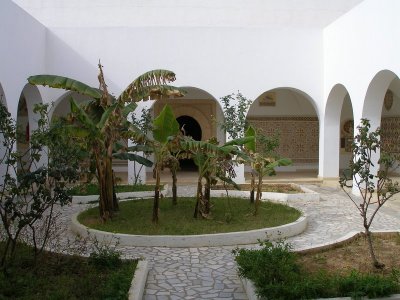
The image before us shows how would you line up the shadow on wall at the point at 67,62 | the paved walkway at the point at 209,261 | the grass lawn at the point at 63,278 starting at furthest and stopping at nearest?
1. the shadow on wall at the point at 67,62
2. the paved walkway at the point at 209,261
3. the grass lawn at the point at 63,278

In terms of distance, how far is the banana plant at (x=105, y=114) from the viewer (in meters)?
6.61

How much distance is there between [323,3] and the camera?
15.8 m

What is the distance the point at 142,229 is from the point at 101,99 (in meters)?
2.12

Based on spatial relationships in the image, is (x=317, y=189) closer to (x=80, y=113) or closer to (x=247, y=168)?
(x=247, y=168)

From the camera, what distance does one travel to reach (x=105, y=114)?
6.66 m

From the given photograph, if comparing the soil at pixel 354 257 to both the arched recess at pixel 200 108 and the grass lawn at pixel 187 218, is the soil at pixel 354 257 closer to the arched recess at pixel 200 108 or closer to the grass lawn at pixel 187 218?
the grass lawn at pixel 187 218

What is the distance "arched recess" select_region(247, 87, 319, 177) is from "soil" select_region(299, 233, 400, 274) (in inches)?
386

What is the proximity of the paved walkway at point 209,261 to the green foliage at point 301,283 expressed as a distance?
1.25 ft

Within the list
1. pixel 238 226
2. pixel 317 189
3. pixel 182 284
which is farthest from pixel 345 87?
pixel 182 284

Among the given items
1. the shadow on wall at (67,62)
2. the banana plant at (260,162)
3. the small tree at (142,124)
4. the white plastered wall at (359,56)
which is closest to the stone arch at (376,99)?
the white plastered wall at (359,56)

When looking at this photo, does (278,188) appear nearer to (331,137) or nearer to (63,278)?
(331,137)

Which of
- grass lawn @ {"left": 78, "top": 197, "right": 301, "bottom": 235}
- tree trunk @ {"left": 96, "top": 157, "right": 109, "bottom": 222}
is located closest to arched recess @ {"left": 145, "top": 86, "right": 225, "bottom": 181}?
grass lawn @ {"left": 78, "top": 197, "right": 301, "bottom": 235}

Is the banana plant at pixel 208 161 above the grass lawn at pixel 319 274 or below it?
above

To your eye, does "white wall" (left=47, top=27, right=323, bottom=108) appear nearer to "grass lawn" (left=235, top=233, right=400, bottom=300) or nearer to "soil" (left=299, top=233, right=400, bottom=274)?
"soil" (left=299, top=233, right=400, bottom=274)
